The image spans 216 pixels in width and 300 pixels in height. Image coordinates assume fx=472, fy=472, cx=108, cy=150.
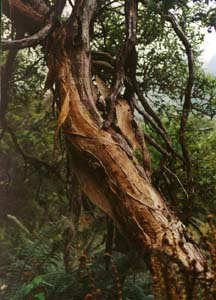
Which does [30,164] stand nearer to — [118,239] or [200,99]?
[118,239]

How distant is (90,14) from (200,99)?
3.66 feet

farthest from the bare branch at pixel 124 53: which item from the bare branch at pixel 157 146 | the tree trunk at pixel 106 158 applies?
the bare branch at pixel 157 146

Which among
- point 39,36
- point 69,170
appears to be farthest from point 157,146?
point 39,36

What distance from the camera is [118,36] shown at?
3566mm

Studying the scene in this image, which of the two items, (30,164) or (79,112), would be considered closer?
(79,112)

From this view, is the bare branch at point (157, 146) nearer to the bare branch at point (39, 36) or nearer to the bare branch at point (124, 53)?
the bare branch at point (124, 53)

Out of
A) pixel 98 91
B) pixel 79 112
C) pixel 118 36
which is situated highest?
pixel 118 36

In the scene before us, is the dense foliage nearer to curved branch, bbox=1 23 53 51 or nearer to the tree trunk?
the tree trunk

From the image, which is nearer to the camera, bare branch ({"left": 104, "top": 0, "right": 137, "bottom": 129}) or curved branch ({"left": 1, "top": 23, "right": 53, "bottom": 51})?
curved branch ({"left": 1, "top": 23, "right": 53, "bottom": 51})

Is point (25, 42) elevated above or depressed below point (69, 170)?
above

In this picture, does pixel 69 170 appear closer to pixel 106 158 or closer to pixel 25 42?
pixel 106 158

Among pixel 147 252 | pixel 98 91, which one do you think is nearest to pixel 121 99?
pixel 98 91

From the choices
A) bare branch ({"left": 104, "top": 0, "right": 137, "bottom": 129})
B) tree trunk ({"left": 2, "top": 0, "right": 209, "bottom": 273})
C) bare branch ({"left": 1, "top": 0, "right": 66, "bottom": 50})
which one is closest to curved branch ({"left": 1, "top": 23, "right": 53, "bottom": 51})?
bare branch ({"left": 1, "top": 0, "right": 66, "bottom": 50})

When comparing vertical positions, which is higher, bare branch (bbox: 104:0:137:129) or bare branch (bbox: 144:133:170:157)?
bare branch (bbox: 104:0:137:129)
